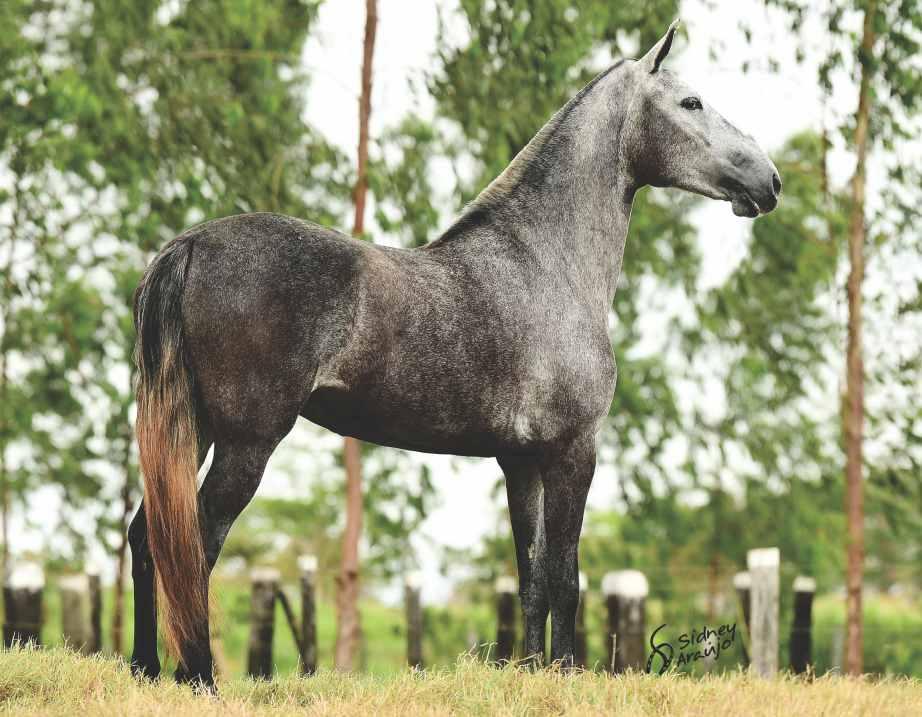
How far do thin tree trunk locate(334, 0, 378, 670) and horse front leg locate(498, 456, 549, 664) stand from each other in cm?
358

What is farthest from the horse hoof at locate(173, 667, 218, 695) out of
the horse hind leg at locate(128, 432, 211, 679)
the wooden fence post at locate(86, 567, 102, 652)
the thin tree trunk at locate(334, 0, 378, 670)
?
the wooden fence post at locate(86, 567, 102, 652)

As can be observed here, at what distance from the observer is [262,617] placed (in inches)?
415

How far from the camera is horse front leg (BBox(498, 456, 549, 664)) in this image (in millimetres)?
5117

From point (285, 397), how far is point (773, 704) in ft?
7.42

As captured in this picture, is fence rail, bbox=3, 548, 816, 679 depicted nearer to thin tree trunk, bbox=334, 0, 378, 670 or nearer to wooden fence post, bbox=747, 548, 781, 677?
wooden fence post, bbox=747, 548, 781, 677

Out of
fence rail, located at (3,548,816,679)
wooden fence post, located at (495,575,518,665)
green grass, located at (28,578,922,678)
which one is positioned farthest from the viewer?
green grass, located at (28,578,922,678)

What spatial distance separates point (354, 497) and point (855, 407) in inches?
169

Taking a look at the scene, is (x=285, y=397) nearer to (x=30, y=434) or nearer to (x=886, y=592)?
(x=30, y=434)

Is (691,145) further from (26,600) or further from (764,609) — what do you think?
(26,600)

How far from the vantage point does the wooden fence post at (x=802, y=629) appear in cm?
966

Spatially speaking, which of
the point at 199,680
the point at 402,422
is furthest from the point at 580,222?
the point at 199,680

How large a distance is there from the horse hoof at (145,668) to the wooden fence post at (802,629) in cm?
649

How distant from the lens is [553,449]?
15.9 ft

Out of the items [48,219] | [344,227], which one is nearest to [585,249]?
[344,227]
